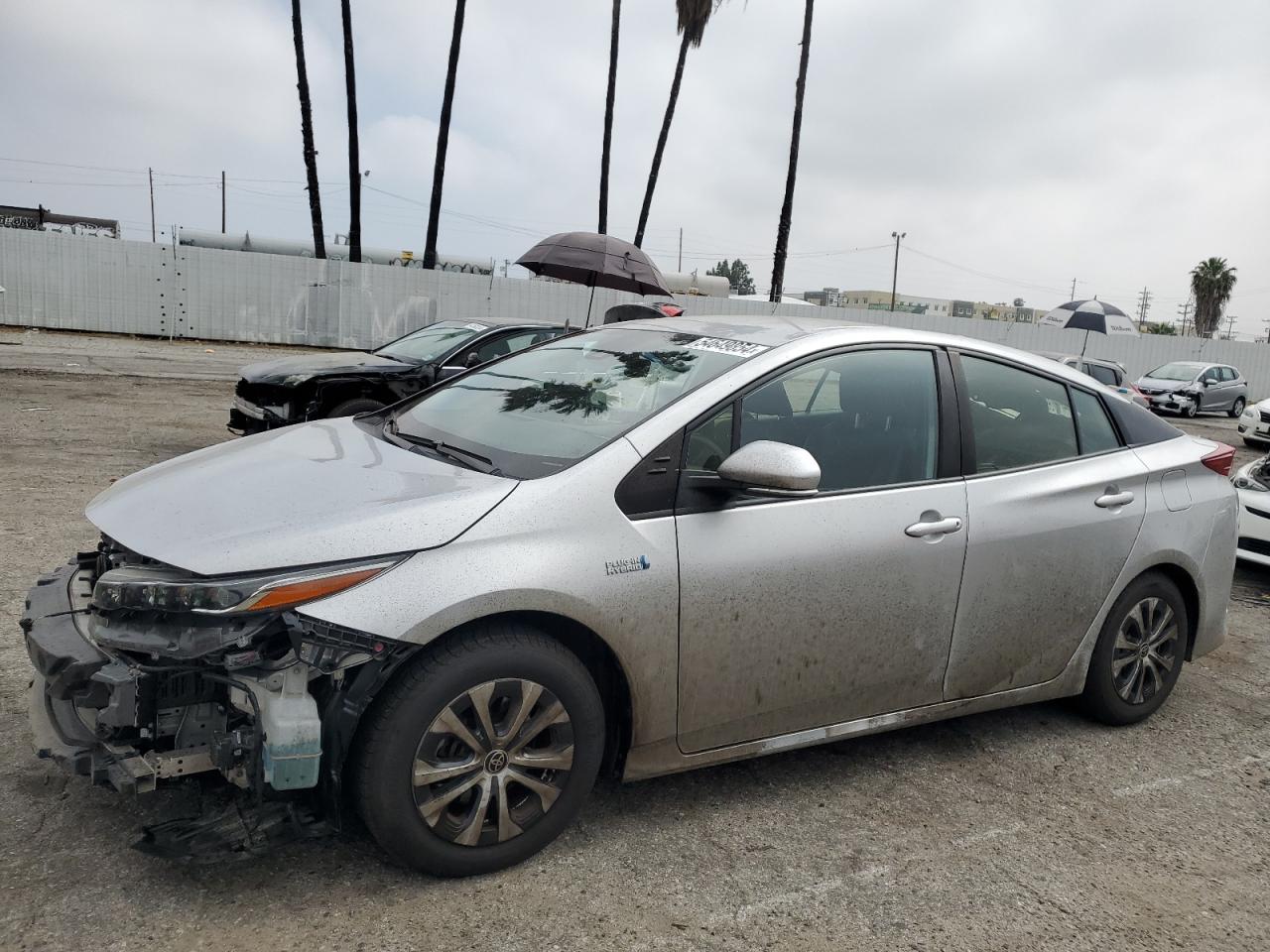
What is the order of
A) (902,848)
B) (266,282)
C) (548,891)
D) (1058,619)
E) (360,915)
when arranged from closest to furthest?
(360,915) < (548,891) < (902,848) < (1058,619) < (266,282)

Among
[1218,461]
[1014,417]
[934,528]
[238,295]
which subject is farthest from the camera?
[238,295]

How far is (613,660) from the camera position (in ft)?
9.80

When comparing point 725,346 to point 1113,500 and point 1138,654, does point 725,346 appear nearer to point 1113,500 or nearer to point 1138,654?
point 1113,500

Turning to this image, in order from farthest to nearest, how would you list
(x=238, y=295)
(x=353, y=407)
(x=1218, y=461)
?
(x=238, y=295) < (x=353, y=407) < (x=1218, y=461)

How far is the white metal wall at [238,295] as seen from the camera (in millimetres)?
24422

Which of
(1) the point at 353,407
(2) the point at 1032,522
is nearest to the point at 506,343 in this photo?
(1) the point at 353,407

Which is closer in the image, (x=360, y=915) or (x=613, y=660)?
(x=360, y=915)

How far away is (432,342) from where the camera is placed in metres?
10.3

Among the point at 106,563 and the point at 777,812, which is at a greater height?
the point at 106,563

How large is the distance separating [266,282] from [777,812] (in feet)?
83.8

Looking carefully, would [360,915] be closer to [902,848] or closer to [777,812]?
[777,812]

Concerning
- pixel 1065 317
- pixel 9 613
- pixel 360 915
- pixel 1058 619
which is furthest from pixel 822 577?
pixel 1065 317

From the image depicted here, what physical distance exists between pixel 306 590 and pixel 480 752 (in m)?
0.64

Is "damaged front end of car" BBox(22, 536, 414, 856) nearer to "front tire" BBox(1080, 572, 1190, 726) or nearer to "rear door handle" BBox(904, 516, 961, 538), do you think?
"rear door handle" BBox(904, 516, 961, 538)
